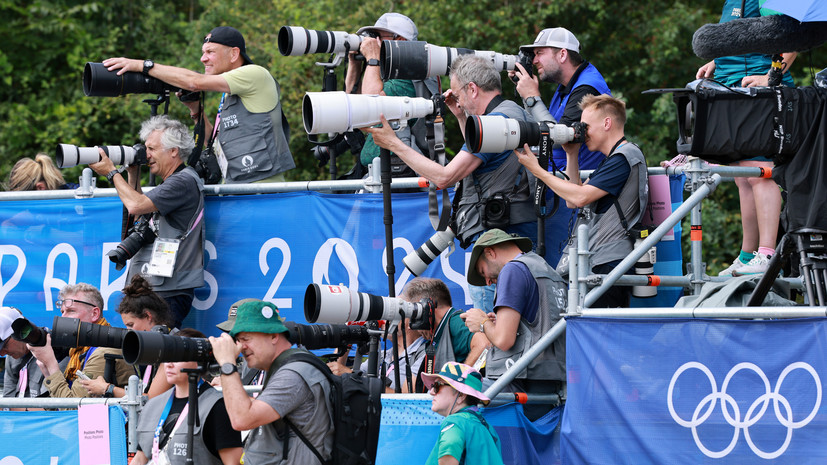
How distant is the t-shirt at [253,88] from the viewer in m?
7.55

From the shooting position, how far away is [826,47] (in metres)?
14.7

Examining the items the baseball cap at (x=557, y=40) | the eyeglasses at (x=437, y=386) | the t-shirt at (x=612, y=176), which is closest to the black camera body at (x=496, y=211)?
the t-shirt at (x=612, y=176)

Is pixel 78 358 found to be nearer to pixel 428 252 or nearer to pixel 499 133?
pixel 428 252

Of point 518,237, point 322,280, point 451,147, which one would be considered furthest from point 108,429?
point 451,147

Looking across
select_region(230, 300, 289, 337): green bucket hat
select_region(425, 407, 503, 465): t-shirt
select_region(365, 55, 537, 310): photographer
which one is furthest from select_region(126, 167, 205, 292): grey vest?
select_region(425, 407, 503, 465): t-shirt

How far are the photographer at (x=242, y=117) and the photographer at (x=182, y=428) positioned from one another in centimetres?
190

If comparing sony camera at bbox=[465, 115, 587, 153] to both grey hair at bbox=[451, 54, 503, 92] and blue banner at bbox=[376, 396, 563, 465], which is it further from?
blue banner at bbox=[376, 396, 563, 465]

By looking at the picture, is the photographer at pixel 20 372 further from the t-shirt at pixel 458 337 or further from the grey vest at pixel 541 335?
the grey vest at pixel 541 335

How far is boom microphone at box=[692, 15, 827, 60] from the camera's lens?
5.33 m

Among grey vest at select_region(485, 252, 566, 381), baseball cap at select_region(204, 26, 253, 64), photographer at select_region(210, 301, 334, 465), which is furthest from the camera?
baseball cap at select_region(204, 26, 253, 64)

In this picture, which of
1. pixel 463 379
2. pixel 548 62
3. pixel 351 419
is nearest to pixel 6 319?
pixel 351 419

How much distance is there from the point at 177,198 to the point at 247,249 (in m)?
0.59

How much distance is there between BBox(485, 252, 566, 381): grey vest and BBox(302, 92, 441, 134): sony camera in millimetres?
1011

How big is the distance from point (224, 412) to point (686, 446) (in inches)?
81.8
